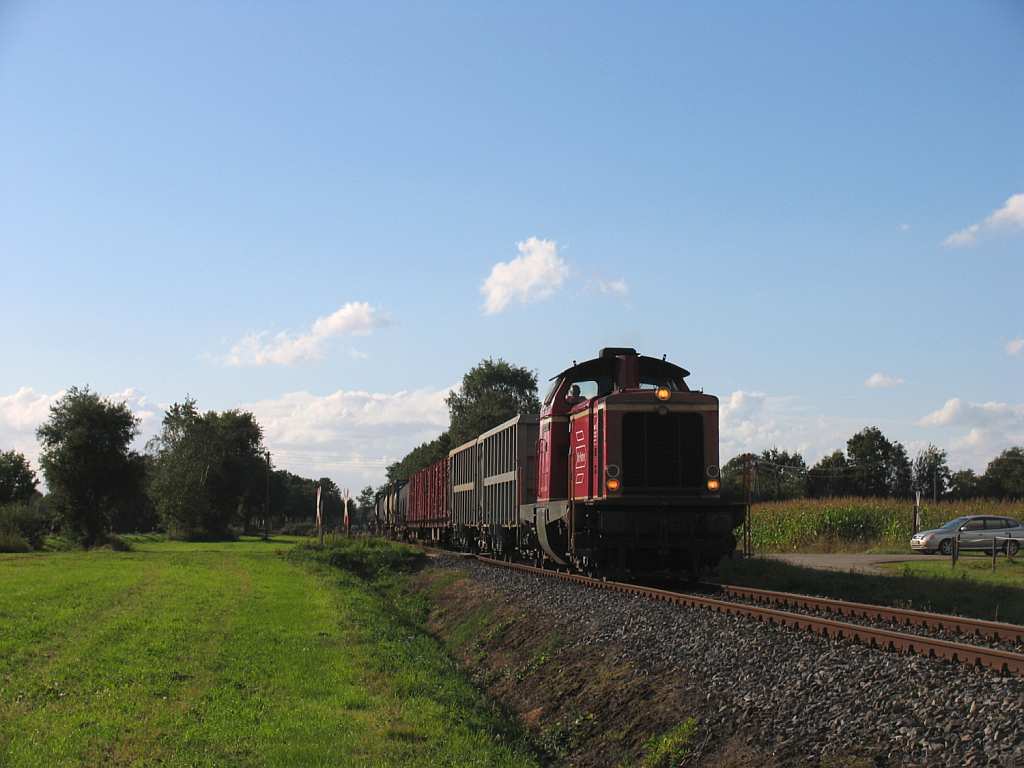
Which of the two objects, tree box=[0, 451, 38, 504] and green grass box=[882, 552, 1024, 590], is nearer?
green grass box=[882, 552, 1024, 590]

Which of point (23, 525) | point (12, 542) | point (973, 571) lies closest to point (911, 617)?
point (973, 571)

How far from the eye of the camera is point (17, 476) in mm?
96250

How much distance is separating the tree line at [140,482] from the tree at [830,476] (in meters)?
57.4

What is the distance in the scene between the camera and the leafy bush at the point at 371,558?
3177cm

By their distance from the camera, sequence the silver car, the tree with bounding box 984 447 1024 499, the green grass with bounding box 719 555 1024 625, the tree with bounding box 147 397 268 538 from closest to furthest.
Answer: the green grass with bounding box 719 555 1024 625
the silver car
the tree with bounding box 147 397 268 538
the tree with bounding box 984 447 1024 499

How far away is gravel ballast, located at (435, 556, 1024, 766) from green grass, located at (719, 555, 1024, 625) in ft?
15.9

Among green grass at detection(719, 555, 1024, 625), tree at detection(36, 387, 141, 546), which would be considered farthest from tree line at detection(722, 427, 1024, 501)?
green grass at detection(719, 555, 1024, 625)

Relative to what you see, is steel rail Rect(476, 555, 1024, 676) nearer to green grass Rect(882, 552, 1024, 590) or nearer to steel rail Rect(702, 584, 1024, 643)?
steel rail Rect(702, 584, 1024, 643)

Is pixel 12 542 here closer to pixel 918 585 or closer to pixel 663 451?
pixel 663 451

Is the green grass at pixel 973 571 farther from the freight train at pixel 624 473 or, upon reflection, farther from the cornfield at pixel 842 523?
the cornfield at pixel 842 523

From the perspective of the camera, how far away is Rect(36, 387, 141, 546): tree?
6412 centimetres

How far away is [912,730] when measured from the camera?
267 inches

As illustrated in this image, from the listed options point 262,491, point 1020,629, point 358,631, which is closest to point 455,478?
point 358,631

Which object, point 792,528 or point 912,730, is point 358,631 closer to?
point 912,730
